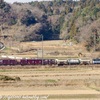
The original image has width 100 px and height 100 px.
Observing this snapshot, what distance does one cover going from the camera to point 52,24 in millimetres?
180125

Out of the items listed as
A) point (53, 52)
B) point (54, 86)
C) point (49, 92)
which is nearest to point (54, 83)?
point (54, 86)

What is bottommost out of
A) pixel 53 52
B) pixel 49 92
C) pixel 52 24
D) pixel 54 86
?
pixel 53 52

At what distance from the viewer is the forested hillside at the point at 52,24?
120 meters

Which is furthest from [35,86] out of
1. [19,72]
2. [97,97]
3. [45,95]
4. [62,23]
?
[62,23]

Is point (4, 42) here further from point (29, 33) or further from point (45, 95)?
point (45, 95)

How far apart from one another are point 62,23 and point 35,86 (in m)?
129

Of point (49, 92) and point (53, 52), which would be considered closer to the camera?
point (49, 92)

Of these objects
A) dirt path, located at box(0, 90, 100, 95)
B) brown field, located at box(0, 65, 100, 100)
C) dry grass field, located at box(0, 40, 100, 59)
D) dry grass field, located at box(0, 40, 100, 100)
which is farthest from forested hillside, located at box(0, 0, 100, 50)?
dirt path, located at box(0, 90, 100, 95)

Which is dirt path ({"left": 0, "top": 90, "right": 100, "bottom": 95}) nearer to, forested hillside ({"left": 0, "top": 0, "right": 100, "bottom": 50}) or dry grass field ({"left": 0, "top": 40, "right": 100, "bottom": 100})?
dry grass field ({"left": 0, "top": 40, "right": 100, "bottom": 100})

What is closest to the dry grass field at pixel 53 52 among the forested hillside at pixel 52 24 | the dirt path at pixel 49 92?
the forested hillside at pixel 52 24

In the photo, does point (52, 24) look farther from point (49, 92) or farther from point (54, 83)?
point (49, 92)

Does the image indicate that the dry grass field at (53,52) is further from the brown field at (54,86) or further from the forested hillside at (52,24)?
the brown field at (54,86)

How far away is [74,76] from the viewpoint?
204ft

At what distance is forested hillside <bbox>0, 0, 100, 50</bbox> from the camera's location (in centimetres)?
11962
